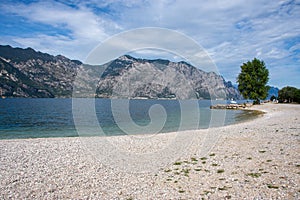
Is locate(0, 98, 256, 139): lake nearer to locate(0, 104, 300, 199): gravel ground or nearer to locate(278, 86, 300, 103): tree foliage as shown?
locate(0, 104, 300, 199): gravel ground

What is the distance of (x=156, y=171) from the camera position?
11664 mm

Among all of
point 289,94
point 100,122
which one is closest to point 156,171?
point 100,122

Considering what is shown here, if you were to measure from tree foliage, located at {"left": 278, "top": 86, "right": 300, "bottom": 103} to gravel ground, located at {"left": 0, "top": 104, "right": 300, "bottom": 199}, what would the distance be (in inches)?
3553

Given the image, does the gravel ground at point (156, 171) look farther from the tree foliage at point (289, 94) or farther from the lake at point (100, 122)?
the tree foliage at point (289, 94)

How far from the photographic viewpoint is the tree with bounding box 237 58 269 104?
7756 cm

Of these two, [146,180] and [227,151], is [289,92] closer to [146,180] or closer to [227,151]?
[227,151]

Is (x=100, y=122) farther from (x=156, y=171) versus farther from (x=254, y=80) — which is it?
(x=254, y=80)

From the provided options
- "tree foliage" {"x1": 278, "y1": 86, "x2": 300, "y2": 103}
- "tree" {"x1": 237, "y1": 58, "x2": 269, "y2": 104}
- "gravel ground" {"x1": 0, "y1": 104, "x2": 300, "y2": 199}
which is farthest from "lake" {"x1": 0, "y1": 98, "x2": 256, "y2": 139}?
"tree foliage" {"x1": 278, "y1": 86, "x2": 300, "y2": 103}

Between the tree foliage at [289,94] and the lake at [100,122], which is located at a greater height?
the tree foliage at [289,94]

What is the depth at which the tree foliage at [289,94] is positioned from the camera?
9069 cm

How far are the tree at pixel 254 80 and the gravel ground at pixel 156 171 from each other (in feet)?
222

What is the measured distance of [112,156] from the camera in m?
14.9

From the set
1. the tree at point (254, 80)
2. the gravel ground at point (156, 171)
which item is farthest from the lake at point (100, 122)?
the tree at point (254, 80)

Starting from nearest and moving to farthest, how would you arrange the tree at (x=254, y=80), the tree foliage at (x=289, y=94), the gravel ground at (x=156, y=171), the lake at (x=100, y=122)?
the gravel ground at (x=156, y=171) → the lake at (x=100, y=122) → the tree at (x=254, y=80) → the tree foliage at (x=289, y=94)
